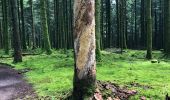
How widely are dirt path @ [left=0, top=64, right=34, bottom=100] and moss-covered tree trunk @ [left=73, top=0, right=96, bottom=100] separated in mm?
3844

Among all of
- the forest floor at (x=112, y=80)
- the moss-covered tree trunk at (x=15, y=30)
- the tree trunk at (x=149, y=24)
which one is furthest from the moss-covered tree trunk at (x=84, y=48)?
the tree trunk at (x=149, y=24)

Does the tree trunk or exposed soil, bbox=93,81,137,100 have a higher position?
the tree trunk

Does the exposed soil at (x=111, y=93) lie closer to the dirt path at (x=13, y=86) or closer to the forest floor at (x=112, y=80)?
the forest floor at (x=112, y=80)

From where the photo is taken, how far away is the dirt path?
483 inches

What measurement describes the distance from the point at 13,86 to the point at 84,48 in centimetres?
700

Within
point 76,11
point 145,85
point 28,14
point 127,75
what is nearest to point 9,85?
point 127,75

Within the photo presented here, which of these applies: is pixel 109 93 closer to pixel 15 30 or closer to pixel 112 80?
pixel 112 80

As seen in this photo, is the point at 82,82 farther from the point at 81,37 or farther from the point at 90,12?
the point at 90,12

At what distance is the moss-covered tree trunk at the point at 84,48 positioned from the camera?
860cm

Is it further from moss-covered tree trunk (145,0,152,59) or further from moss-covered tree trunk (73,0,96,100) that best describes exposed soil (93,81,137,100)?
moss-covered tree trunk (145,0,152,59)

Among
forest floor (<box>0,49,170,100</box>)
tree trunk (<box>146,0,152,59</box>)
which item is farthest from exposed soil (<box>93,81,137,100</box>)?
tree trunk (<box>146,0,152,59</box>)

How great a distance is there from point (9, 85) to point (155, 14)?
56.0 m

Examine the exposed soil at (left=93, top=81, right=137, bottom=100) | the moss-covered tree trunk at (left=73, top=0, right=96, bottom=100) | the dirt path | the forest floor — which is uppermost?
the moss-covered tree trunk at (left=73, top=0, right=96, bottom=100)

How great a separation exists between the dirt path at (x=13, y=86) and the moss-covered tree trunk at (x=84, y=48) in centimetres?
384
